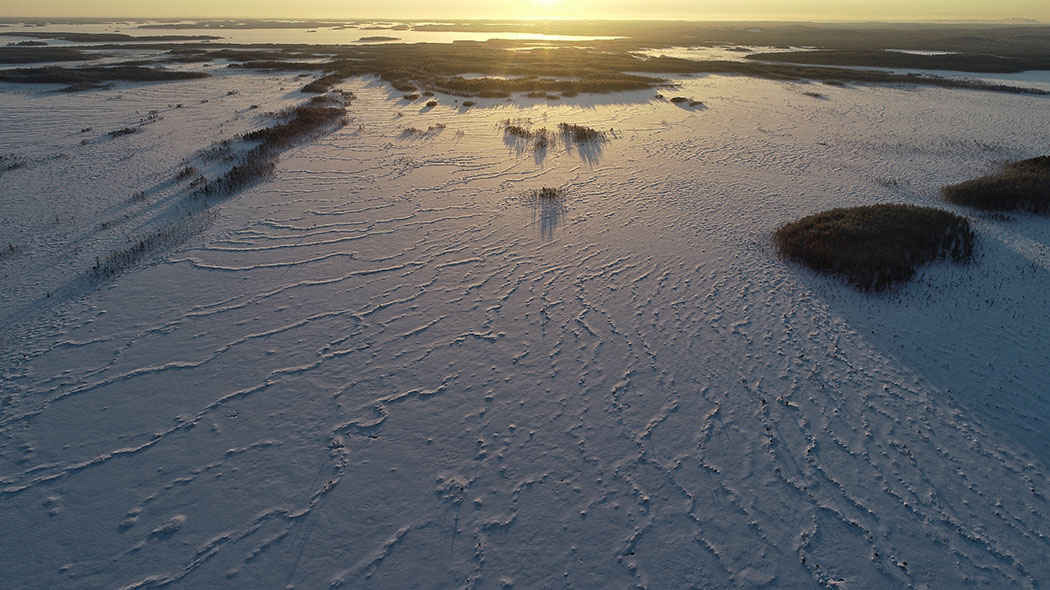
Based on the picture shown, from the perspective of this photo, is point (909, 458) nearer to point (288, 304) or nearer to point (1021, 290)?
point (1021, 290)

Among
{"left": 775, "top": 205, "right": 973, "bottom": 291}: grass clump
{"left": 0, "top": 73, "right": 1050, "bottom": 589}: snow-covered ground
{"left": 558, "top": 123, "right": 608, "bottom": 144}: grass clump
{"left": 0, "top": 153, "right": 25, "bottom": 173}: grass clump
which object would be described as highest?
{"left": 558, "top": 123, "right": 608, "bottom": 144}: grass clump

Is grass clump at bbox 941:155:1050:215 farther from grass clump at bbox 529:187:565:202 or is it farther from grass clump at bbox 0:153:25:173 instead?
grass clump at bbox 0:153:25:173

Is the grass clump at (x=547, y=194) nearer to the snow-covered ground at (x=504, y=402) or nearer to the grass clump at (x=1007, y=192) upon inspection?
the snow-covered ground at (x=504, y=402)

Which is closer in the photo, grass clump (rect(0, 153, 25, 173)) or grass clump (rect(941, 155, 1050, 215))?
grass clump (rect(941, 155, 1050, 215))

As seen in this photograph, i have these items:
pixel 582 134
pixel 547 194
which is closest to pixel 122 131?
pixel 547 194

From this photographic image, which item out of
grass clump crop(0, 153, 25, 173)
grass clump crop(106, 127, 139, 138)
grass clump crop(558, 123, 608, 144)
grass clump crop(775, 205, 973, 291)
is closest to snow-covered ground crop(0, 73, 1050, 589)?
grass clump crop(775, 205, 973, 291)

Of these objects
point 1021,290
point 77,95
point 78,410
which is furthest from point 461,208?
point 77,95

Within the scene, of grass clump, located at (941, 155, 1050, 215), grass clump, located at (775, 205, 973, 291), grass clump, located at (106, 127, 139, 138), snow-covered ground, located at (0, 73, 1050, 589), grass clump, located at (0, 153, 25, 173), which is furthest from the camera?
grass clump, located at (106, 127, 139, 138)

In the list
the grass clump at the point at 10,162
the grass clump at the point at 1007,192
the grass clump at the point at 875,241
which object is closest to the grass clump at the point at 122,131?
the grass clump at the point at 10,162
